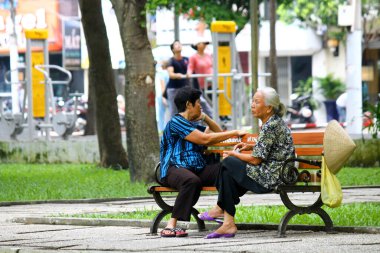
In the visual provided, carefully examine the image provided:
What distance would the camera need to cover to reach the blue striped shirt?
13.0 meters

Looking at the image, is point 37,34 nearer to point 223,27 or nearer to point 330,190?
point 223,27

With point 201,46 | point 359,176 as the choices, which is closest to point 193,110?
point 359,176

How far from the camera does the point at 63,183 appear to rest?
2083 centimetres

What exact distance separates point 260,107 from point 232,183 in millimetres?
711

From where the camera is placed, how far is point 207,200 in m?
17.1

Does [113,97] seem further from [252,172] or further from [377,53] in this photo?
[377,53]

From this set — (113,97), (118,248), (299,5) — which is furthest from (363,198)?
(299,5)

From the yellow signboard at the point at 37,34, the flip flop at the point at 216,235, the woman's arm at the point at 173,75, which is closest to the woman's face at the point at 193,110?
the flip flop at the point at 216,235

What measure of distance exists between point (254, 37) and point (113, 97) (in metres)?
3.80

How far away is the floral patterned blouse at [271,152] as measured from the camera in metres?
12.5

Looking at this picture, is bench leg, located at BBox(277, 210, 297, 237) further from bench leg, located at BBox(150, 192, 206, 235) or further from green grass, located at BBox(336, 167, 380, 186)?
green grass, located at BBox(336, 167, 380, 186)

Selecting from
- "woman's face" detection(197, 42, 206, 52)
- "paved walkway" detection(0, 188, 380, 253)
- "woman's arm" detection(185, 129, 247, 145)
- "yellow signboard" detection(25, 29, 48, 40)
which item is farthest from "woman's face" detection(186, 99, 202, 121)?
"yellow signboard" detection(25, 29, 48, 40)

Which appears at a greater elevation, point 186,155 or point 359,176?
point 186,155

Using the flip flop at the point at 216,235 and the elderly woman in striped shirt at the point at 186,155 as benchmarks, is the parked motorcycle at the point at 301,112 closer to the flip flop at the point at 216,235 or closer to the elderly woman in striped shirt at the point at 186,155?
the elderly woman in striped shirt at the point at 186,155
